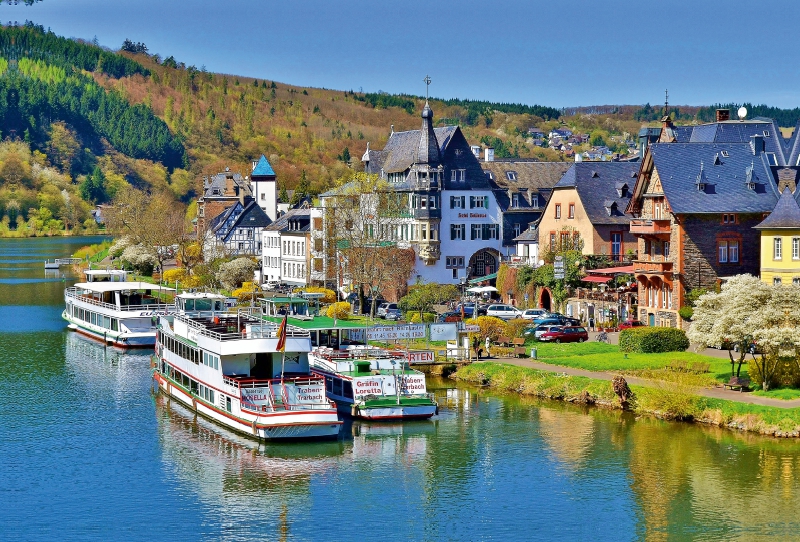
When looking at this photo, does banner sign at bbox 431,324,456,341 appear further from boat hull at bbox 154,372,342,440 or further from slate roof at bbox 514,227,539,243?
slate roof at bbox 514,227,539,243

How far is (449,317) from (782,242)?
A: 2301 centimetres

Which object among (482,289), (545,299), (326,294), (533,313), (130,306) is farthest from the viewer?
(326,294)

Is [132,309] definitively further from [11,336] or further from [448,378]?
[448,378]

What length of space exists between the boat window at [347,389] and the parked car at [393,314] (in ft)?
97.4

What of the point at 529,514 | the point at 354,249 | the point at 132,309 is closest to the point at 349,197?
the point at 354,249

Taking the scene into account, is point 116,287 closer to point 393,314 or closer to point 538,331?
point 393,314

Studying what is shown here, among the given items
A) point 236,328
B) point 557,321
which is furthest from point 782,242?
point 236,328

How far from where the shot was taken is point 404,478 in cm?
4791

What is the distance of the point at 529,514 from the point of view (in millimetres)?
42844

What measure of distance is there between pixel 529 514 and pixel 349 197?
205 ft

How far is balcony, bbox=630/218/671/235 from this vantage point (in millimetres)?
77250

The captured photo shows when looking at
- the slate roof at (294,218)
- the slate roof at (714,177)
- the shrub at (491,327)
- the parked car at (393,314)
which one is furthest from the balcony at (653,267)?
the slate roof at (294,218)

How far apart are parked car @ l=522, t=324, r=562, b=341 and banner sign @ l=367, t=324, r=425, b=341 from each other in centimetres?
826

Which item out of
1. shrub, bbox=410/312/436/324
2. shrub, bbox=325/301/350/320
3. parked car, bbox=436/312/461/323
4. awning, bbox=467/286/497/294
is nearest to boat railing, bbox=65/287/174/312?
shrub, bbox=325/301/350/320
